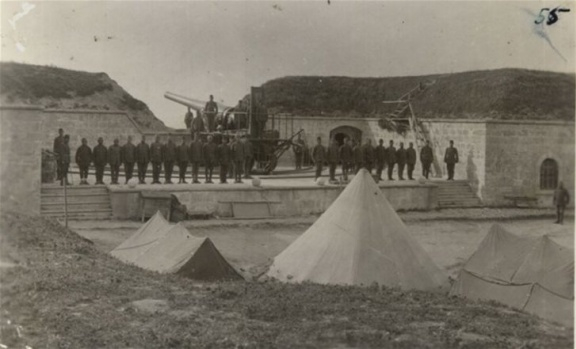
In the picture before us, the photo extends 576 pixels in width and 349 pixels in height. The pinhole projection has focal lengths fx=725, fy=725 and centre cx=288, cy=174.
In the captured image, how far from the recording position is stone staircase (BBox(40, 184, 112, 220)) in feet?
52.6

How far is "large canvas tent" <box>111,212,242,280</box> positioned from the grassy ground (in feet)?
2.04

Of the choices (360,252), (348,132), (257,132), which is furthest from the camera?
(348,132)

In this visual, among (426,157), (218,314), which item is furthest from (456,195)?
(218,314)

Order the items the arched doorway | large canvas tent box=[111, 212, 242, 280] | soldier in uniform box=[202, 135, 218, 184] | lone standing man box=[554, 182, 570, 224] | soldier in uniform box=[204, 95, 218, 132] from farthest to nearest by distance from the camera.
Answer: the arched doorway
soldier in uniform box=[204, 95, 218, 132]
soldier in uniform box=[202, 135, 218, 184]
lone standing man box=[554, 182, 570, 224]
large canvas tent box=[111, 212, 242, 280]

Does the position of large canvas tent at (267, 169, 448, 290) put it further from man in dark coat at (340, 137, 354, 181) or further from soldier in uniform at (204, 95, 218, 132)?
soldier in uniform at (204, 95, 218, 132)

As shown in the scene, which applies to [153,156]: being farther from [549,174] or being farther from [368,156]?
[549,174]

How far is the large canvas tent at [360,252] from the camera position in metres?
10.5

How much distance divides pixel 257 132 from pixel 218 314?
540 inches

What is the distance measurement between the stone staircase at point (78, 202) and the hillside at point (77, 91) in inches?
439

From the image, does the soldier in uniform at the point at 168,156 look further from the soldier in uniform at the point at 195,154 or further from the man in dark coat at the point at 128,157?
the man in dark coat at the point at 128,157

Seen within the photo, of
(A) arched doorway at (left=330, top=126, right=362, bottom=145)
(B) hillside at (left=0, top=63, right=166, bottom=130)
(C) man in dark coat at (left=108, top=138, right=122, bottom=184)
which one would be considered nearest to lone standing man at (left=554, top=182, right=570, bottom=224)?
(C) man in dark coat at (left=108, top=138, right=122, bottom=184)

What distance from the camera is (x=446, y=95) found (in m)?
28.0

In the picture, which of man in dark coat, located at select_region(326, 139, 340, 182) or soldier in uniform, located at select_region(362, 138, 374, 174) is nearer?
man in dark coat, located at select_region(326, 139, 340, 182)

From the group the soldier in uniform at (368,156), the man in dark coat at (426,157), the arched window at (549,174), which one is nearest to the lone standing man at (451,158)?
the man in dark coat at (426,157)
